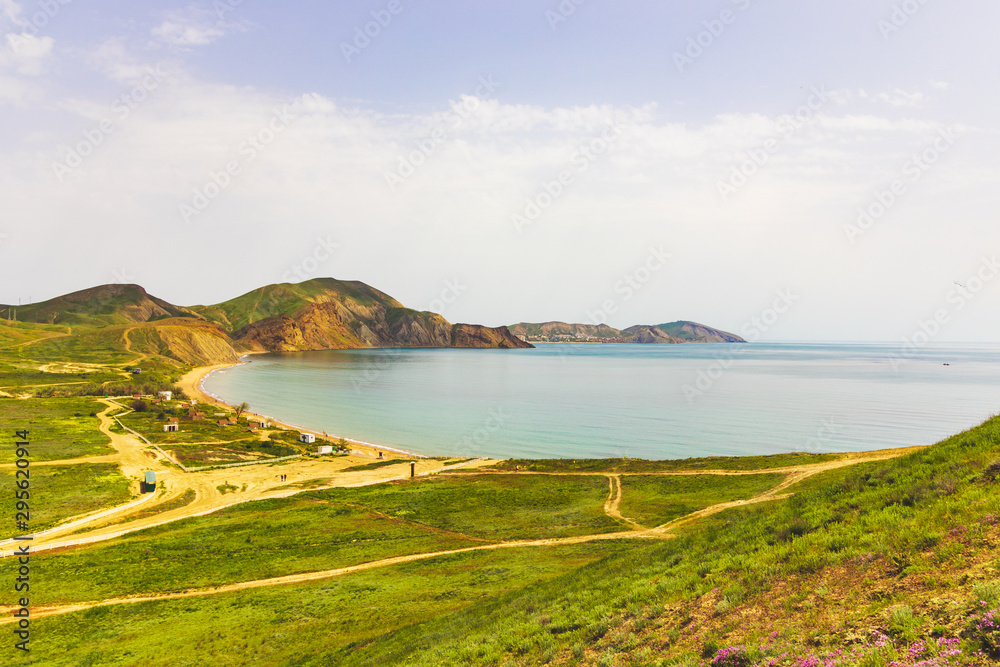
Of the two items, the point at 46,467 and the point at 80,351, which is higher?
the point at 80,351

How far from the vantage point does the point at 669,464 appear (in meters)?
50.8

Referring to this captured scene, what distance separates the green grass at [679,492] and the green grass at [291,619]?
1057 cm

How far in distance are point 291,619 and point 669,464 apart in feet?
129

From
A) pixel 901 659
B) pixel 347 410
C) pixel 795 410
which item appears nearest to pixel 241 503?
pixel 901 659

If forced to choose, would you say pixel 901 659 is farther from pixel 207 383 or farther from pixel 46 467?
pixel 207 383

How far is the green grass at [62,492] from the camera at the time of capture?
120 ft

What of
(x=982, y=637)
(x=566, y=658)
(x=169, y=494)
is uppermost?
(x=982, y=637)

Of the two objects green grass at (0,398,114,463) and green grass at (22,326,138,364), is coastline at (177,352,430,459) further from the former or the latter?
green grass at (0,398,114,463)

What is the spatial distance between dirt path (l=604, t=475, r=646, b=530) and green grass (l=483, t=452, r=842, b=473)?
3650mm

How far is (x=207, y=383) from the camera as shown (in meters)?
148

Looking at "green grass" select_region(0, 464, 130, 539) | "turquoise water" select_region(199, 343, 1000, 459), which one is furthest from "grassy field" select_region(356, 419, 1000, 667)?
"turquoise water" select_region(199, 343, 1000, 459)

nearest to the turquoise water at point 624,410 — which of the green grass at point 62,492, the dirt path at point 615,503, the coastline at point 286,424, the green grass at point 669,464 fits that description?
the coastline at point 286,424

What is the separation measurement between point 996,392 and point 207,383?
21776cm

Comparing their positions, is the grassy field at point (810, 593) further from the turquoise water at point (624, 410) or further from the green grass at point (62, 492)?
the turquoise water at point (624, 410)
